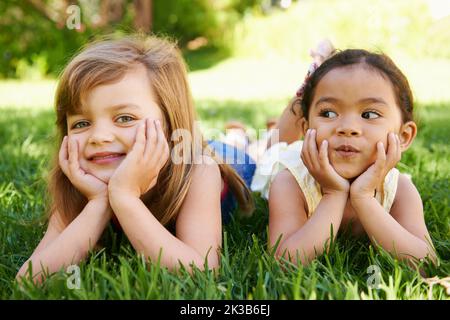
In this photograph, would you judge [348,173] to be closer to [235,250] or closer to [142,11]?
[235,250]

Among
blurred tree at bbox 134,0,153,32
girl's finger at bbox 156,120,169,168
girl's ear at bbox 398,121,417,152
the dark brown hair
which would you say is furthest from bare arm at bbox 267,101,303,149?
blurred tree at bbox 134,0,153,32

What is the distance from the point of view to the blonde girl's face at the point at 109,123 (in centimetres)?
198

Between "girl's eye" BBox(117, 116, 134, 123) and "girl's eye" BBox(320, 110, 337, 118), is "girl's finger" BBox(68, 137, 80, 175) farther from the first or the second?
"girl's eye" BBox(320, 110, 337, 118)

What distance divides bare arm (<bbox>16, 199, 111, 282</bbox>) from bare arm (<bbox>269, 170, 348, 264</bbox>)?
619mm

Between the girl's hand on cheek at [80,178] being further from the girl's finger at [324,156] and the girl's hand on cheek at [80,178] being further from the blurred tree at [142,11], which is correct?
the blurred tree at [142,11]

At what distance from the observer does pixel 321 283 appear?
1.69 metres

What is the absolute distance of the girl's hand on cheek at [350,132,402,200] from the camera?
2014 millimetres

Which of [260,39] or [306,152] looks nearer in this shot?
[306,152]

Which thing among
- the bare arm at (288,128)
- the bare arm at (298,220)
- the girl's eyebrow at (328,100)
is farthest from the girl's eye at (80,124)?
the bare arm at (288,128)

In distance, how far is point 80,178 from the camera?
1983 mm

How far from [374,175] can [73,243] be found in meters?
1.06

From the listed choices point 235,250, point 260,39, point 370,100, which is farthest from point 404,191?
point 260,39

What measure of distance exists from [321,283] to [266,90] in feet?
26.2

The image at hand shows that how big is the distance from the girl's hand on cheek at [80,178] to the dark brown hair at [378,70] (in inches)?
35.1
